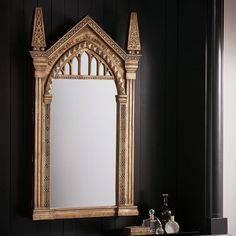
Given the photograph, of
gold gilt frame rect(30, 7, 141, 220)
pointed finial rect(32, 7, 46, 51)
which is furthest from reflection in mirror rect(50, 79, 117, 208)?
pointed finial rect(32, 7, 46, 51)

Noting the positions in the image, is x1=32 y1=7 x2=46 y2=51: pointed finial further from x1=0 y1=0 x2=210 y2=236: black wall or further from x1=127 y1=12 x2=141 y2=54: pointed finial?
x1=127 y1=12 x2=141 y2=54: pointed finial

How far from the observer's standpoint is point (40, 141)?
3365mm

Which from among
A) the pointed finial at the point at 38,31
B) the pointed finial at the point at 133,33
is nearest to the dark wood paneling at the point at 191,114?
the pointed finial at the point at 133,33

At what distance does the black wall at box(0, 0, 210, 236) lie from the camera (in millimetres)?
3361

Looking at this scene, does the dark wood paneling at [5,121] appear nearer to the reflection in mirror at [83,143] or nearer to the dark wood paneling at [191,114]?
the reflection in mirror at [83,143]

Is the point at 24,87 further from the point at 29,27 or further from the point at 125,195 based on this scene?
the point at 125,195

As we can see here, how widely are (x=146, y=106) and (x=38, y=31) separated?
2.41 feet

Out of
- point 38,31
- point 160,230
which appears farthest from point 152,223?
point 38,31

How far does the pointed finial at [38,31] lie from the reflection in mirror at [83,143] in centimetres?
20

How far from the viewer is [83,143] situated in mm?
3463

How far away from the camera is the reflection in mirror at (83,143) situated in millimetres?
3412

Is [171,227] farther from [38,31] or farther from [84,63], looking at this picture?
[38,31]

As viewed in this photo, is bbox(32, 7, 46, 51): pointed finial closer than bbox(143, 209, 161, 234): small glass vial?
Yes

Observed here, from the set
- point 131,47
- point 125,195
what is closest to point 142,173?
point 125,195
